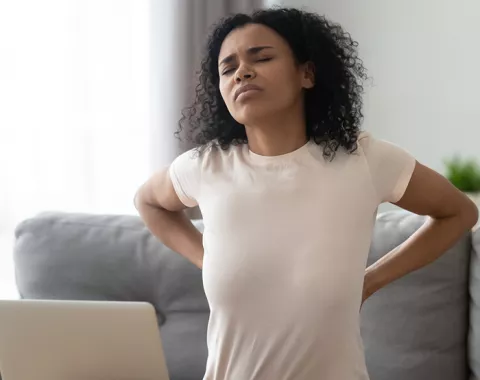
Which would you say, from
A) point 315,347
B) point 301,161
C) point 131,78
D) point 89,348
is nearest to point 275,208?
point 301,161

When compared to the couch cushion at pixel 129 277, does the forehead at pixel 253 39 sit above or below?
above

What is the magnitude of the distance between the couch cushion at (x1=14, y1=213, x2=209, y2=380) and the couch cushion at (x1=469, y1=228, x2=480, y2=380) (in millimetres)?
690

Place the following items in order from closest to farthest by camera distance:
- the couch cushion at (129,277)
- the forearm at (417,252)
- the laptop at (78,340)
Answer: the laptop at (78,340)
the forearm at (417,252)
the couch cushion at (129,277)

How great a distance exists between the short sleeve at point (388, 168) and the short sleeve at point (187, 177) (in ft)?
1.11

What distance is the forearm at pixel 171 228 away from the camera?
4.68 feet

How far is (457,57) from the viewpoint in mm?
2131

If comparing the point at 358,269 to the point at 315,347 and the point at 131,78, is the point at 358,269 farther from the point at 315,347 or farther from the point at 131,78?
the point at 131,78

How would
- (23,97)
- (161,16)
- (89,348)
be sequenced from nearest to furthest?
(89,348) < (23,97) < (161,16)

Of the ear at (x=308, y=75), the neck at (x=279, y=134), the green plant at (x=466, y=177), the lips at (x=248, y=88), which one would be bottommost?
the green plant at (x=466, y=177)

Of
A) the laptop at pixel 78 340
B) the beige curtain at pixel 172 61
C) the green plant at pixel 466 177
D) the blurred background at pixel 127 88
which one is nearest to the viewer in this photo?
the laptop at pixel 78 340

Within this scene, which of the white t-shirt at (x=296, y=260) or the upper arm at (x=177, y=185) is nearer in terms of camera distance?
the white t-shirt at (x=296, y=260)

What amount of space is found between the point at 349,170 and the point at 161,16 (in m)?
1.28

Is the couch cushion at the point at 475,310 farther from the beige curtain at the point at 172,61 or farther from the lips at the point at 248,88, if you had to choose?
the beige curtain at the point at 172,61

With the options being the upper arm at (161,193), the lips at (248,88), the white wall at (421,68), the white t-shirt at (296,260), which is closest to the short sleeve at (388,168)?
the white t-shirt at (296,260)
